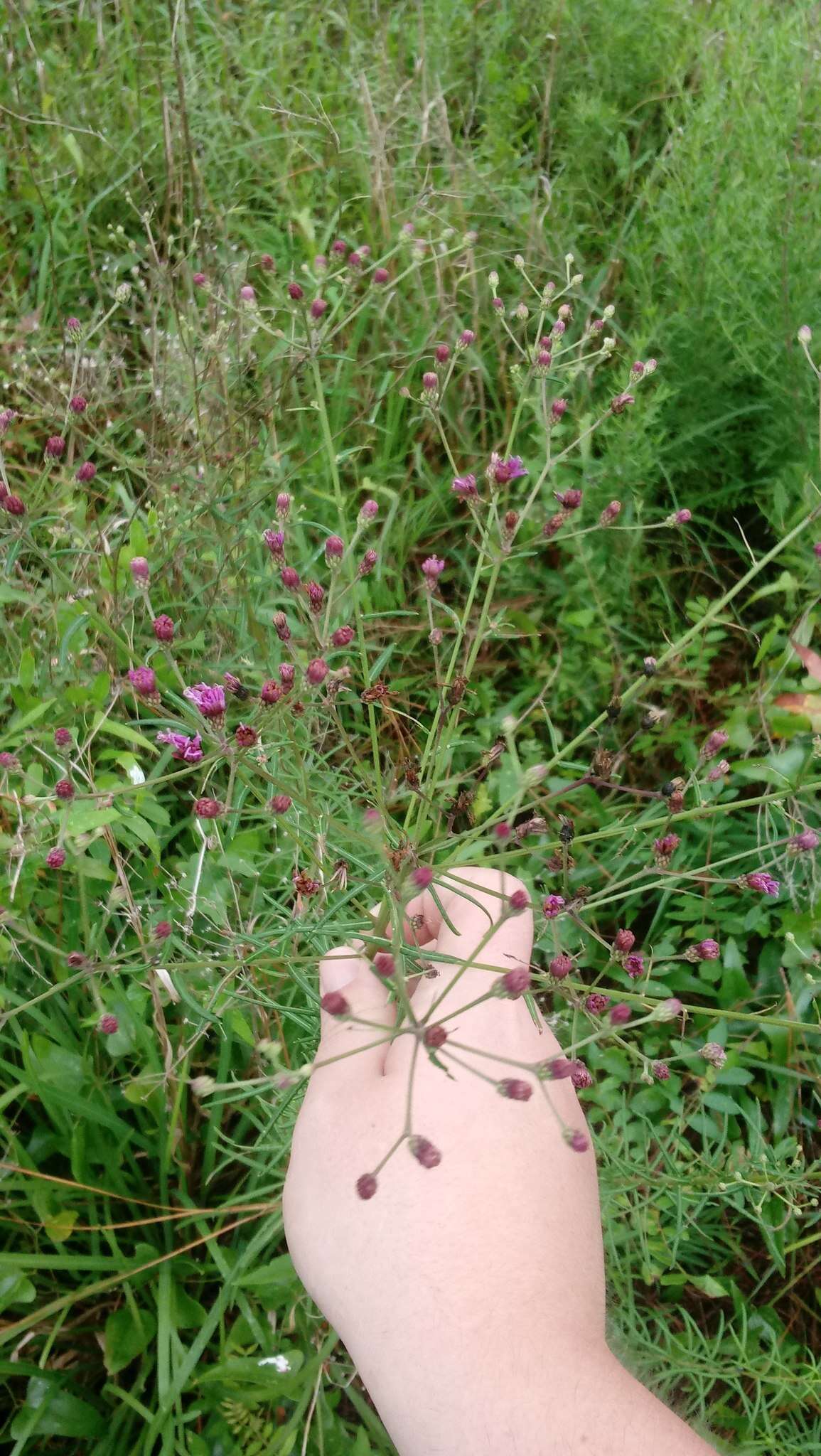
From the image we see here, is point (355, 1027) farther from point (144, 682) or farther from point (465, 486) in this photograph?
point (465, 486)

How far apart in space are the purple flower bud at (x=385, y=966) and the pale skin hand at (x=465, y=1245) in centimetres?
9

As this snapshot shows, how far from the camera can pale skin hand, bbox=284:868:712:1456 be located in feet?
3.58

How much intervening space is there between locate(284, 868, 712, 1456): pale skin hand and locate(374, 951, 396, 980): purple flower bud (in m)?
0.09

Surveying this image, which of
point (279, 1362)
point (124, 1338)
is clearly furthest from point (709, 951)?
point (124, 1338)

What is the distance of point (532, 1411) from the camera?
3.53ft

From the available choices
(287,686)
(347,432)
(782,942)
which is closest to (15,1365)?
(287,686)

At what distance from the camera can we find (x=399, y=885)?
4.27 feet

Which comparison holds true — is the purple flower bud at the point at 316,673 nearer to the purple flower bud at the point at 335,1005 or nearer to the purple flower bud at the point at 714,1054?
the purple flower bud at the point at 335,1005

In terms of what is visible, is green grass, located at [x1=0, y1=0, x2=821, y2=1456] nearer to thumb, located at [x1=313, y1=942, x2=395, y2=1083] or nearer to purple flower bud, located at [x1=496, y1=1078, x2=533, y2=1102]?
thumb, located at [x1=313, y1=942, x2=395, y2=1083]

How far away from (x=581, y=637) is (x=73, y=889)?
4.52ft

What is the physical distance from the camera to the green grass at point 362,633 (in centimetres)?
182

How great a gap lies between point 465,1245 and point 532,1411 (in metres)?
0.18

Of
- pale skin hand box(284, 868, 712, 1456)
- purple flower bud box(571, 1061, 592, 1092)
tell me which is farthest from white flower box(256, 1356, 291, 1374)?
purple flower bud box(571, 1061, 592, 1092)

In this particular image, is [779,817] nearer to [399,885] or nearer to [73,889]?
[399,885]
